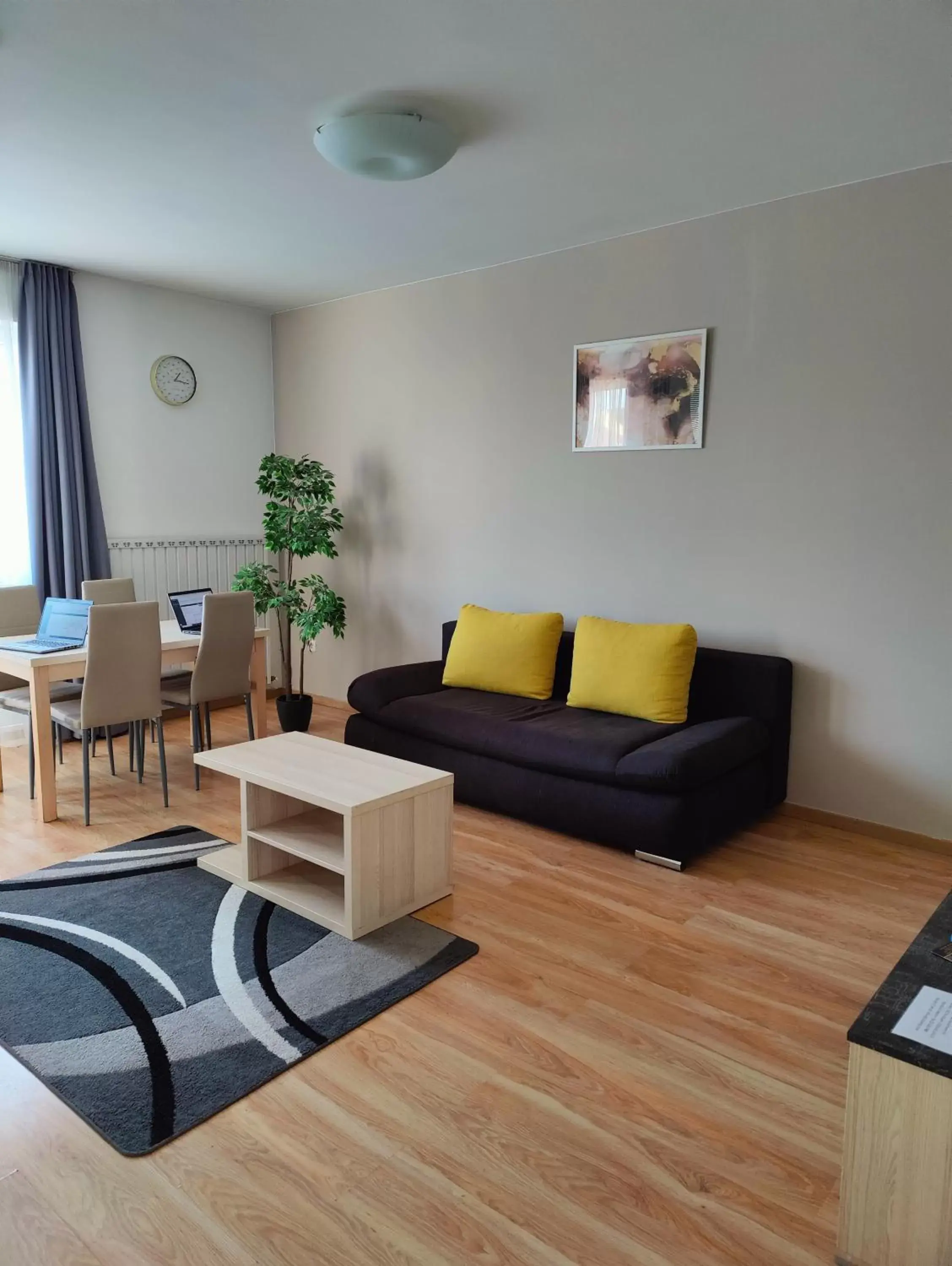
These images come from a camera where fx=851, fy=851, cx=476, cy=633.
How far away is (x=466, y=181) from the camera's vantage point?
3.34m

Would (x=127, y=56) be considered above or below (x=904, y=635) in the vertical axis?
above

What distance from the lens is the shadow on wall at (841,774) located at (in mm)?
3418

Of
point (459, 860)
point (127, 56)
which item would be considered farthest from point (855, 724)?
point (127, 56)

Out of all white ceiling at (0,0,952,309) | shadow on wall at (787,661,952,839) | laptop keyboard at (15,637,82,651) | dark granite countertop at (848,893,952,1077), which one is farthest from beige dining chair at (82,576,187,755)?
dark granite countertop at (848,893,952,1077)

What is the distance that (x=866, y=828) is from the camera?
A: 355cm

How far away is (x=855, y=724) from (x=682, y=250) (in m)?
2.21

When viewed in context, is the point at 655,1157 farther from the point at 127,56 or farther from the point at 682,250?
the point at 682,250

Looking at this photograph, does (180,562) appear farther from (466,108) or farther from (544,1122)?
(544,1122)

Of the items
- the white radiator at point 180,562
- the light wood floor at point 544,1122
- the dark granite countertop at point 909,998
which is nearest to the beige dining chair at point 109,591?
the white radiator at point 180,562

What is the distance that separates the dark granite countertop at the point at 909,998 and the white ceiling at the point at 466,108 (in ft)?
7.33

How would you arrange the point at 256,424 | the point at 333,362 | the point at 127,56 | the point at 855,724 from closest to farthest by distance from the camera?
the point at 127,56 → the point at 855,724 → the point at 333,362 → the point at 256,424

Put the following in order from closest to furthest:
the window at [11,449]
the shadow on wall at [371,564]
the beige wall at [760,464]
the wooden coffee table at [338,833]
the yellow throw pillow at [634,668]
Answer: the wooden coffee table at [338,833] < the beige wall at [760,464] < the yellow throw pillow at [634,668] < the window at [11,449] < the shadow on wall at [371,564]

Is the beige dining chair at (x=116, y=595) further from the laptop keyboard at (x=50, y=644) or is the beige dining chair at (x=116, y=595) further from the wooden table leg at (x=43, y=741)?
the wooden table leg at (x=43, y=741)

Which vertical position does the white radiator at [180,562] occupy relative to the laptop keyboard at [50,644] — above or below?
above
